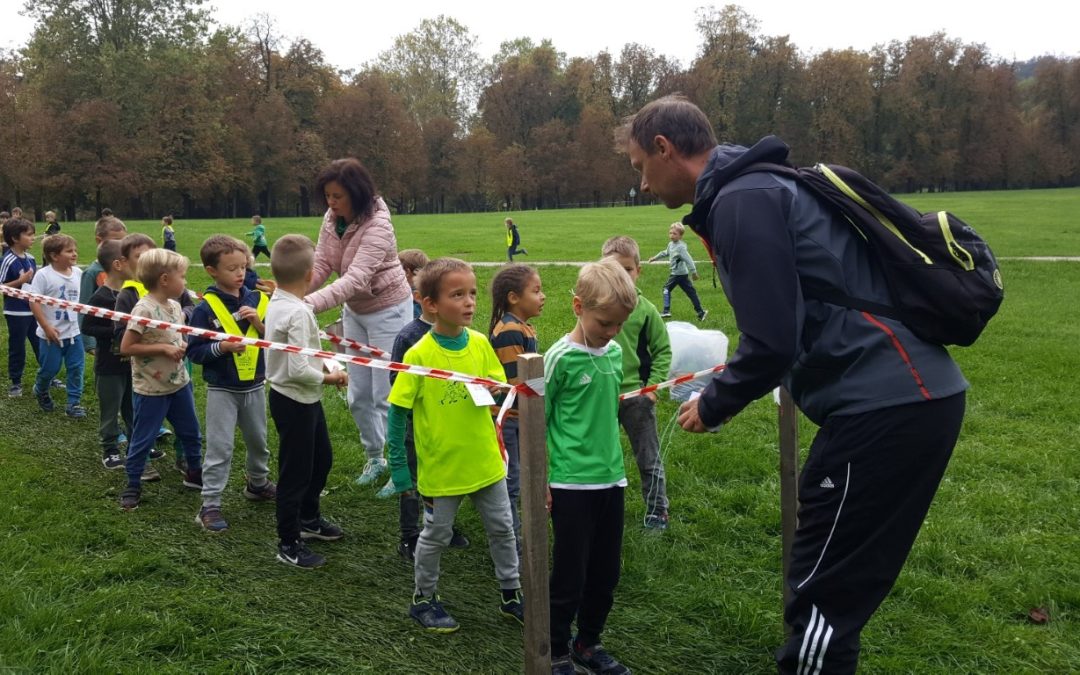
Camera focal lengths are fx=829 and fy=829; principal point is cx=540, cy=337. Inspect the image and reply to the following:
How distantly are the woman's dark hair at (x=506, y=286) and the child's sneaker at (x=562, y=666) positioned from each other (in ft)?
5.75

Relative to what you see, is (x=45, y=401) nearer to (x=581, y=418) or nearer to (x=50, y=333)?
(x=50, y=333)

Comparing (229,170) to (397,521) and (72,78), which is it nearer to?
(72,78)

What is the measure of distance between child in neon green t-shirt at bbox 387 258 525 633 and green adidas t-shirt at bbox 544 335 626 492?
439 mm

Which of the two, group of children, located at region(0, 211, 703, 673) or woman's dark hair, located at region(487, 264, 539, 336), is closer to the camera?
group of children, located at region(0, 211, 703, 673)

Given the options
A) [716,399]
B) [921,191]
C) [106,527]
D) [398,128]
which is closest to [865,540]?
[716,399]

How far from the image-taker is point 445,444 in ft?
12.5

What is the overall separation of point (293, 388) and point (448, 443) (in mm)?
1229

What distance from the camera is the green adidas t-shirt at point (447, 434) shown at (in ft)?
12.5

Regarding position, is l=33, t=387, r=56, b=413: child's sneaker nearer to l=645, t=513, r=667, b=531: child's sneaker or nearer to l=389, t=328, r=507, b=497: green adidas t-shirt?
l=389, t=328, r=507, b=497: green adidas t-shirt

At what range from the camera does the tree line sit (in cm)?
5166

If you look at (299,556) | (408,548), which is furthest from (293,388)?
(408,548)

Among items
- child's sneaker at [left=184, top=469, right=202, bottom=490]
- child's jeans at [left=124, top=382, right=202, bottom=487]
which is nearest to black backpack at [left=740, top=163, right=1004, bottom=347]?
child's jeans at [left=124, top=382, right=202, bottom=487]

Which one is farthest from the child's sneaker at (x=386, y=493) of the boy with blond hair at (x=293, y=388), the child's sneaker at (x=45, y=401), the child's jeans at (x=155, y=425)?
the child's sneaker at (x=45, y=401)

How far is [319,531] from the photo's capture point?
5027mm
